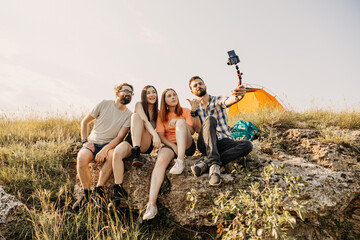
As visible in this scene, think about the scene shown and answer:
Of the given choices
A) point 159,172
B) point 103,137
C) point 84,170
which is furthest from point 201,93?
point 84,170

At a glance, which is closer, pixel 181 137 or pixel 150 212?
pixel 150 212

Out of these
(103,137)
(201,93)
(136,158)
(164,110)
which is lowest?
(136,158)

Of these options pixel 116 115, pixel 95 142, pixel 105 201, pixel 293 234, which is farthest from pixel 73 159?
pixel 293 234

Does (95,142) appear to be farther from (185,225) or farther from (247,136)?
(247,136)

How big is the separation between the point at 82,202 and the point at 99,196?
379 mm

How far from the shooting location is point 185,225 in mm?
3357

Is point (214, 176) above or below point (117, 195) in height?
above

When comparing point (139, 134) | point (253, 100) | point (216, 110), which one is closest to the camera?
point (139, 134)

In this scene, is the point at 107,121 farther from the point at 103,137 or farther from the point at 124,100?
the point at 124,100

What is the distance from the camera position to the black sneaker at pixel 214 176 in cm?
302

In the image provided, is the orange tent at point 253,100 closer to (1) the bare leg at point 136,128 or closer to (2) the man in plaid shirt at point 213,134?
(2) the man in plaid shirt at point 213,134

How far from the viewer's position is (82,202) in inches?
132

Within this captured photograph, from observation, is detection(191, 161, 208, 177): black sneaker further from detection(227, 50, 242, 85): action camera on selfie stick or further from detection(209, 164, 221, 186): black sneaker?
detection(227, 50, 242, 85): action camera on selfie stick

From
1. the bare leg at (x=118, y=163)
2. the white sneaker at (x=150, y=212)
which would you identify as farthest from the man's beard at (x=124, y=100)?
the white sneaker at (x=150, y=212)
